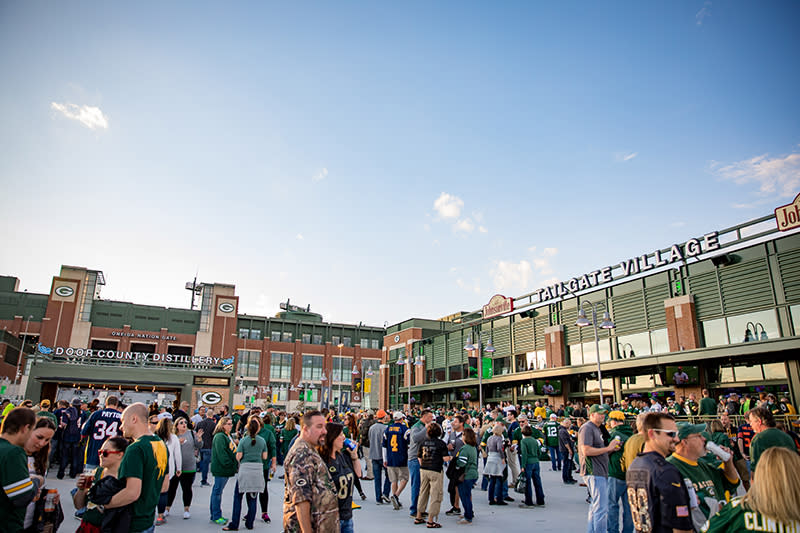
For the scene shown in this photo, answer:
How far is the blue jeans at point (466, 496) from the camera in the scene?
32.4ft

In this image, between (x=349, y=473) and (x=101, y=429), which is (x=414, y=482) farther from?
(x=101, y=429)

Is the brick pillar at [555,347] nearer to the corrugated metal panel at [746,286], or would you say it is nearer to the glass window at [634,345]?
the glass window at [634,345]

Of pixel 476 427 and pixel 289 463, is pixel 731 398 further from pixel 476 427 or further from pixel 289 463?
pixel 289 463

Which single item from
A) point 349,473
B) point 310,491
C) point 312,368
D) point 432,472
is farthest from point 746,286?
point 312,368

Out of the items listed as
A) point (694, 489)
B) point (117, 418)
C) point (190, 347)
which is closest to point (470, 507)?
point (694, 489)

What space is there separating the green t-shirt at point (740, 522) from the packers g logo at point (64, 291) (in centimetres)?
7635

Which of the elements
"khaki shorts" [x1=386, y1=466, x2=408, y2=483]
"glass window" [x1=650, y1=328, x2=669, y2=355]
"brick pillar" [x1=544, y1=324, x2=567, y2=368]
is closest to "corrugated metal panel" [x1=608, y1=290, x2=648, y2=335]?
"glass window" [x1=650, y1=328, x2=669, y2=355]

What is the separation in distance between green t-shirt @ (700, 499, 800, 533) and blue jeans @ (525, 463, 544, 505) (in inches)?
A: 352

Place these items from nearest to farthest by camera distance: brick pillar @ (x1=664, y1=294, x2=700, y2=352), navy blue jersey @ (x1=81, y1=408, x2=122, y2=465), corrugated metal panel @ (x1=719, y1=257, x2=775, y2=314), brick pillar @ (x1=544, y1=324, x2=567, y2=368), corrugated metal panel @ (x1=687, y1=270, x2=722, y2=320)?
navy blue jersey @ (x1=81, y1=408, x2=122, y2=465), corrugated metal panel @ (x1=719, y1=257, x2=775, y2=314), corrugated metal panel @ (x1=687, y1=270, x2=722, y2=320), brick pillar @ (x1=664, y1=294, x2=700, y2=352), brick pillar @ (x1=544, y1=324, x2=567, y2=368)

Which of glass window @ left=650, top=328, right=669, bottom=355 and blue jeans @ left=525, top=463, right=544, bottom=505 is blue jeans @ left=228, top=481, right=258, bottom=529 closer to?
blue jeans @ left=525, top=463, right=544, bottom=505

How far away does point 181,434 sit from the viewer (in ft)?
35.1

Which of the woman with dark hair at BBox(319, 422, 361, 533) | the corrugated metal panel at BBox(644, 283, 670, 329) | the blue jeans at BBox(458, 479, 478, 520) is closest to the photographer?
the woman with dark hair at BBox(319, 422, 361, 533)

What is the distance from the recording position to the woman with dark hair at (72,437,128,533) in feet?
14.1

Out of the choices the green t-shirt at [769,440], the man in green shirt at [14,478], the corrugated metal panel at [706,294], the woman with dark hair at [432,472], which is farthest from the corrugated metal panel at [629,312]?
the man in green shirt at [14,478]
